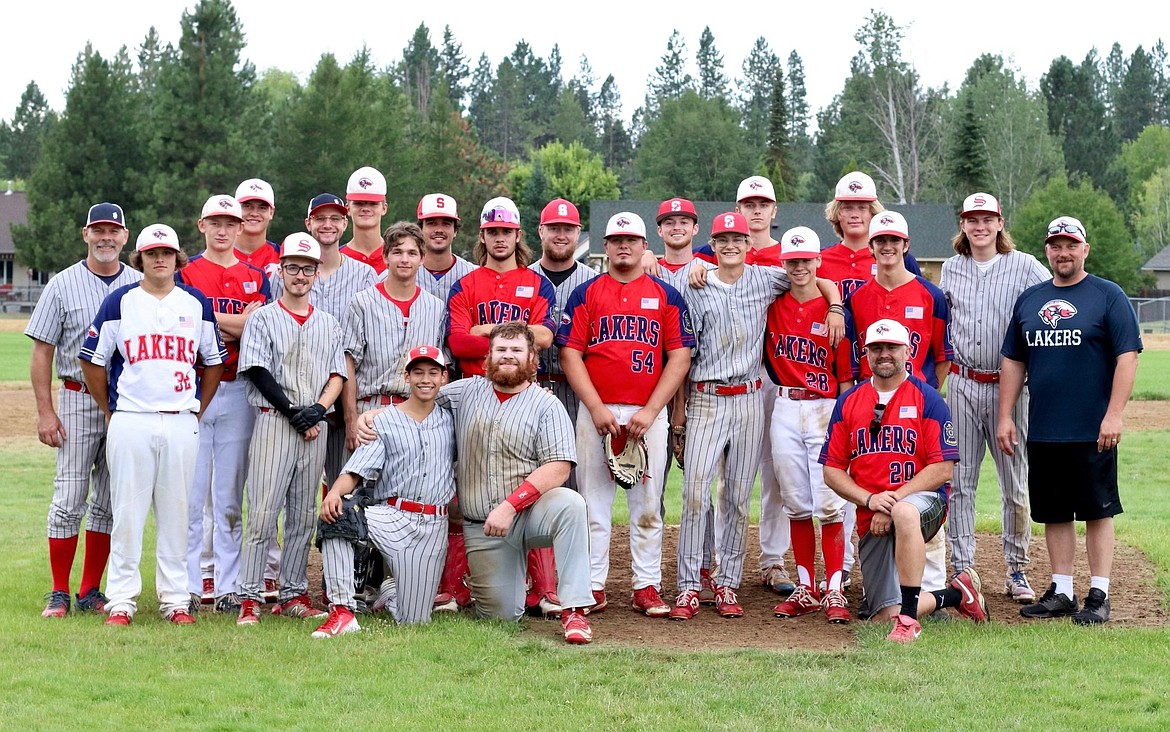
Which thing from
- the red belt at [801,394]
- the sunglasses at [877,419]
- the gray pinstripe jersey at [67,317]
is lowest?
the sunglasses at [877,419]

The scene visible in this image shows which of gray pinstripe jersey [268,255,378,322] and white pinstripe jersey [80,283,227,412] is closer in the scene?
white pinstripe jersey [80,283,227,412]

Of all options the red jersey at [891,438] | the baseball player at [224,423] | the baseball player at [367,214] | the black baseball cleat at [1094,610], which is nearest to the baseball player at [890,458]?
the red jersey at [891,438]

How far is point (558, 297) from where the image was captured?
761cm

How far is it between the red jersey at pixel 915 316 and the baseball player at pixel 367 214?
9.64 feet

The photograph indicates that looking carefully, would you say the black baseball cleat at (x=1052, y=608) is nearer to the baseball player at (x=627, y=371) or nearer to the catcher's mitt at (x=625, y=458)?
the baseball player at (x=627, y=371)

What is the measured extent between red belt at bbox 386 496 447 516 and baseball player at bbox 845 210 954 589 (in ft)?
8.41

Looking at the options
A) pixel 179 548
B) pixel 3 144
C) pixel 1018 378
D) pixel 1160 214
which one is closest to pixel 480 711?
pixel 179 548

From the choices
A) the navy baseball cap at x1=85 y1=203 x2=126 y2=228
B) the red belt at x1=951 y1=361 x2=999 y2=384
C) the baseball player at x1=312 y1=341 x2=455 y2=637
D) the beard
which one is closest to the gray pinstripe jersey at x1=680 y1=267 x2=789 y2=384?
the beard

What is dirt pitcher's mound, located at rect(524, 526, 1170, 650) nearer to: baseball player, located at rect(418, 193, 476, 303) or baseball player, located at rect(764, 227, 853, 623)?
baseball player, located at rect(764, 227, 853, 623)

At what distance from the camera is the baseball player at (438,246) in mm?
7586

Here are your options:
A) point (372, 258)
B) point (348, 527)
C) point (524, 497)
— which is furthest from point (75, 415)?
point (524, 497)

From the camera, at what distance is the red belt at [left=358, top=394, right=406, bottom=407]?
7191 mm

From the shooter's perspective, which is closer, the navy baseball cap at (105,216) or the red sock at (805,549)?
the navy baseball cap at (105,216)

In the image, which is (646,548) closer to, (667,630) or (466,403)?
(667,630)
